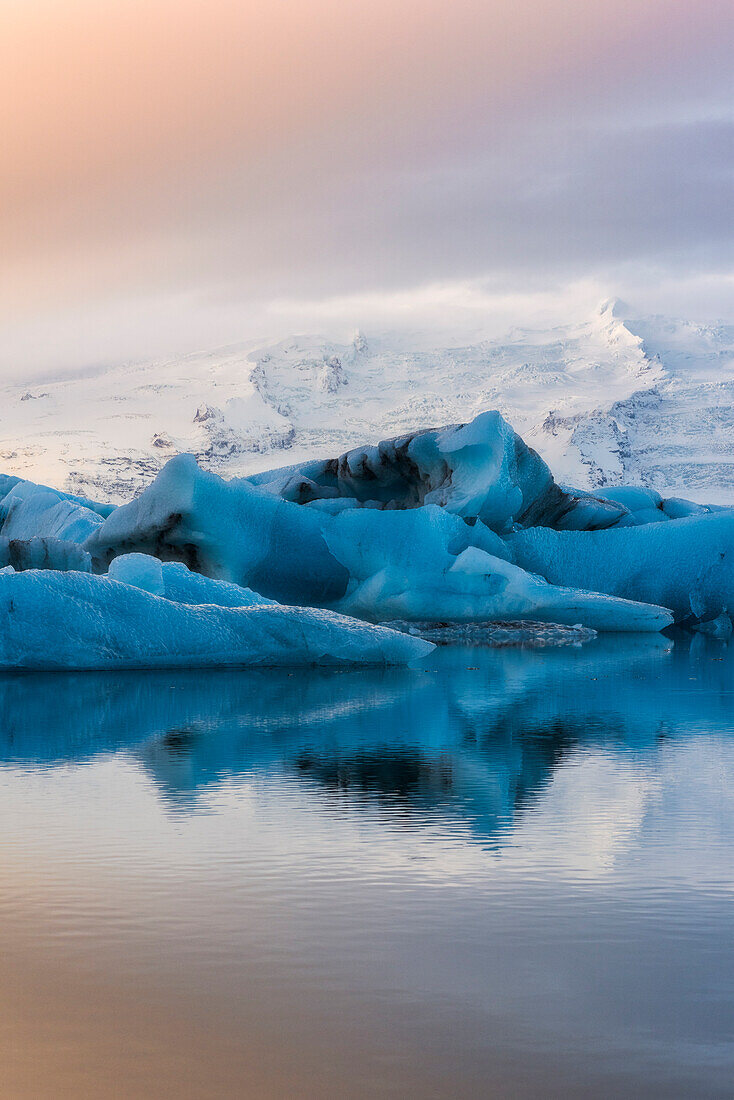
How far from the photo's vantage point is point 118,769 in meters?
3.90

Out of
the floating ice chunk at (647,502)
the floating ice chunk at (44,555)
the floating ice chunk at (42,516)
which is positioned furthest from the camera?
the floating ice chunk at (647,502)

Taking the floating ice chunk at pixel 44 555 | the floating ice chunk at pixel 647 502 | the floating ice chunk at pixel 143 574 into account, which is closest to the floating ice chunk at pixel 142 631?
the floating ice chunk at pixel 143 574

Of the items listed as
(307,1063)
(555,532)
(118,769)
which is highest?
(307,1063)

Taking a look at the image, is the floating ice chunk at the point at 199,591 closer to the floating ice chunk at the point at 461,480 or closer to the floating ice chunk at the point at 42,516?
the floating ice chunk at the point at 461,480

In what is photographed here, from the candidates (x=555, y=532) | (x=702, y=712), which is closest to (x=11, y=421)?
(x=555, y=532)

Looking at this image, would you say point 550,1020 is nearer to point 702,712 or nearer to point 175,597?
point 702,712

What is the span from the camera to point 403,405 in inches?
4262

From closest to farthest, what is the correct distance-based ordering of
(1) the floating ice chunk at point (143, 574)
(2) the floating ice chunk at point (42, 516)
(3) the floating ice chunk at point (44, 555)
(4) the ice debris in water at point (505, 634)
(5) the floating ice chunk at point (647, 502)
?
(1) the floating ice chunk at point (143, 574), (4) the ice debris in water at point (505, 634), (3) the floating ice chunk at point (44, 555), (2) the floating ice chunk at point (42, 516), (5) the floating ice chunk at point (647, 502)

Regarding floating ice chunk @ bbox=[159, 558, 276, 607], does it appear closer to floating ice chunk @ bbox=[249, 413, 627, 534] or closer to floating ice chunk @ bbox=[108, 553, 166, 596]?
floating ice chunk @ bbox=[108, 553, 166, 596]

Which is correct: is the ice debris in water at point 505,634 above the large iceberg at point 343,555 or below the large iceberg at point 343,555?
below

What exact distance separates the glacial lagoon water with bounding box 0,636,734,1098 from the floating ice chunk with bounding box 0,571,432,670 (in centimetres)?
295

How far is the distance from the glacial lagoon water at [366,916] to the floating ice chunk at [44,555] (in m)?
7.84

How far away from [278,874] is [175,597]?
21.0 ft

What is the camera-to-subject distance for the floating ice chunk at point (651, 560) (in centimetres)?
1345
